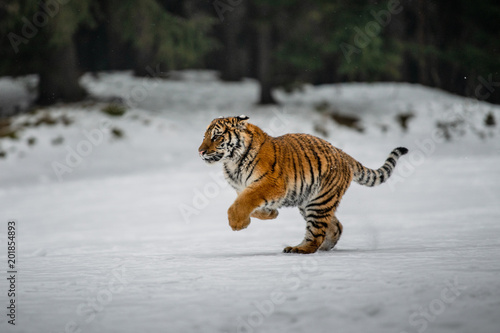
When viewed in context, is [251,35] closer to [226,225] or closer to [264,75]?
[264,75]

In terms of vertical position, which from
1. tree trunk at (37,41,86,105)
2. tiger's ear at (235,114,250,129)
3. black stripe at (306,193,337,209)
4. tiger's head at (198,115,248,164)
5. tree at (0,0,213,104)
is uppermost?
tiger's ear at (235,114,250,129)

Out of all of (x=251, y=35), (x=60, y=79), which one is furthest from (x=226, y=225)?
(x=251, y=35)

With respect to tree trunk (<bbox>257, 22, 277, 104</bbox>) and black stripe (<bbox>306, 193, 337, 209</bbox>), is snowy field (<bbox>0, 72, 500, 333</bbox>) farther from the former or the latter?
tree trunk (<bbox>257, 22, 277, 104</bbox>)

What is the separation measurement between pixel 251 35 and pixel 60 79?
8.60 metres

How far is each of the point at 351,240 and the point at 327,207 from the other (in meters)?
1.41

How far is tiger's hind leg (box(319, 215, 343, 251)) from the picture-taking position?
553cm

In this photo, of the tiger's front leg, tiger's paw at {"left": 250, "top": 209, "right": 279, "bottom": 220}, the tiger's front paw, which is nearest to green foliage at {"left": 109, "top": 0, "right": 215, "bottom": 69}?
tiger's paw at {"left": 250, "top": 209, "right": 279, "bottom": 220}

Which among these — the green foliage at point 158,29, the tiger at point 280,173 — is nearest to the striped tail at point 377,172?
the tiger at point 280,173

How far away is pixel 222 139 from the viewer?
4.69m

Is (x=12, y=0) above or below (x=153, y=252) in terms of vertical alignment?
above

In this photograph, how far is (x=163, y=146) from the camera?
1457 centimetres

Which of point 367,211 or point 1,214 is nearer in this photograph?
point 367,211

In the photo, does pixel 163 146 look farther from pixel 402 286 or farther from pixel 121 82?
pixel 402 286

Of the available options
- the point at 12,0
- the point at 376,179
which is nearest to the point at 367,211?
the point at 376,179
